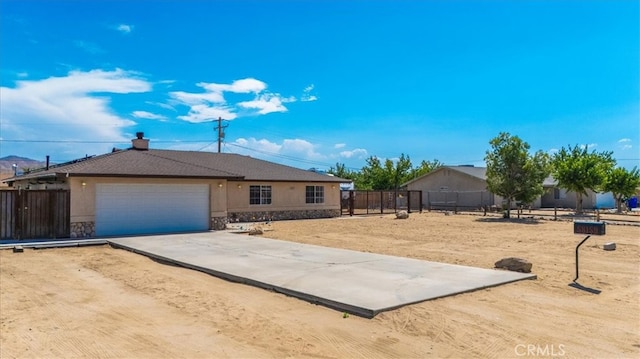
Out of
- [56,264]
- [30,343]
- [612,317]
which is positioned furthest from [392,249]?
[30,343]

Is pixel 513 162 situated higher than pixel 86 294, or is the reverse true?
pixel 513 162

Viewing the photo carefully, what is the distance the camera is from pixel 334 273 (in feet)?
30.9

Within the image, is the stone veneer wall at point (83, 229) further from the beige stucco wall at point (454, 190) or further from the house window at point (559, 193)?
the house window at point (559, 193)

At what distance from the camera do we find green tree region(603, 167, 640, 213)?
3459 centimetres

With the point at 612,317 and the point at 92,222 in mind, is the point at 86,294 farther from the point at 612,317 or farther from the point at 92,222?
the point at 92,222

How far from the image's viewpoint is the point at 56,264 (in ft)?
39.2

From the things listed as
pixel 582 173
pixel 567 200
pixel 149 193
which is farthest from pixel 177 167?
pixel 567 200

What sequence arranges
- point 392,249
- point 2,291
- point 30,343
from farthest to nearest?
point 392,249 < point 2,291 < point 30,343

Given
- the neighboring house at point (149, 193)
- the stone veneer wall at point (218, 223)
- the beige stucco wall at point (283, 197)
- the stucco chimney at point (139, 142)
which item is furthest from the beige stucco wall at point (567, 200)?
the stucco chimney at point (139, 142)

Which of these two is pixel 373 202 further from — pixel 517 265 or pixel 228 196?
pixel 517 265

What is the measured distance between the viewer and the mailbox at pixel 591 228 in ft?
28.4

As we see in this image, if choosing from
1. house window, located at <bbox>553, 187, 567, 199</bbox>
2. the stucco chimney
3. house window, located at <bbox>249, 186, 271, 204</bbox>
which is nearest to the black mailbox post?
house window, located at <bbox>249, 186, 271, 204</bbox>

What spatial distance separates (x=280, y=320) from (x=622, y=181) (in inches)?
1465

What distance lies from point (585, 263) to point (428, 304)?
6767 mm
